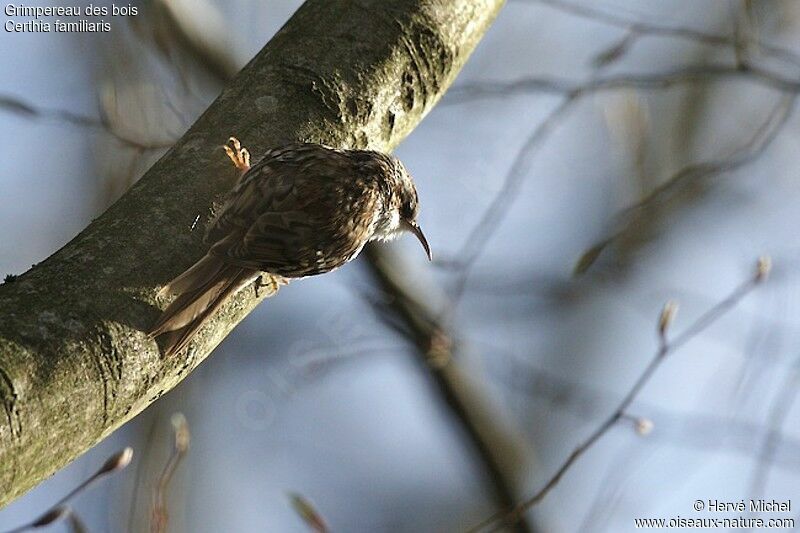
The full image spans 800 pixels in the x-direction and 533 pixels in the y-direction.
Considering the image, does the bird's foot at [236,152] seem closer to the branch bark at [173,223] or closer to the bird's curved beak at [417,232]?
the branch bark at [173,223]

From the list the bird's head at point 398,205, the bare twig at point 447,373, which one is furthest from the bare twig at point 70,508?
the bare twig at point 447,373

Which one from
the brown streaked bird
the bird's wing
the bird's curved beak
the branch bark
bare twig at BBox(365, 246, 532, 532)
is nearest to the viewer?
the branch bark

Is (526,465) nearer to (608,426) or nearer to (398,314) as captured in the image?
(398,314)

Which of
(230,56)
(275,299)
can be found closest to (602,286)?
(275,299)

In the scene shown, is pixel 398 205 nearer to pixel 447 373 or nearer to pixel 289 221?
pixel 289 221

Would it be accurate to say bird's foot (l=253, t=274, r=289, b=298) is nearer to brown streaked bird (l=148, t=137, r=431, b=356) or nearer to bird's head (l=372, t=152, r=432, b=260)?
brown streaked bird (l=148, t=137, r=431, b=356)

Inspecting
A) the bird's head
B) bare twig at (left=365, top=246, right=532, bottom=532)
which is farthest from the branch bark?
bare twig at (left=365, top=246, right=532, bottom=532)

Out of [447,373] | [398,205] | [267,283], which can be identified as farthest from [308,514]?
[447,373]
